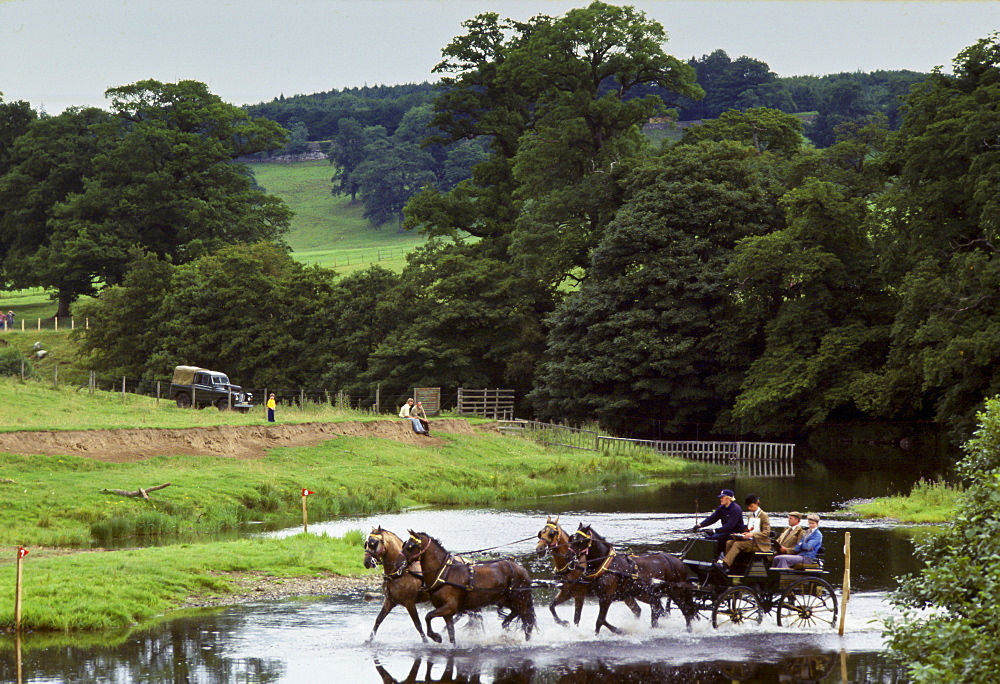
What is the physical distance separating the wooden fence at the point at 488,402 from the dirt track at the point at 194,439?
1796 centimetres

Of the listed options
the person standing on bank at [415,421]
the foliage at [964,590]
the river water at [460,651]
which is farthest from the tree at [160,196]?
the foliage at [964,590]

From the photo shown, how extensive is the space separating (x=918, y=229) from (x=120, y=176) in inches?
2438

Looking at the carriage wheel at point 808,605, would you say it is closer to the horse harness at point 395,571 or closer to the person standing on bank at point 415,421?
the horse harness at point 395,571

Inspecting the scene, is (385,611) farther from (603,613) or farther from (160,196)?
(160,196)

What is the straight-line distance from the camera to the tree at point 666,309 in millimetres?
63625

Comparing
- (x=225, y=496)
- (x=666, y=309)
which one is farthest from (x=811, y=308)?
(x=225, y=496)

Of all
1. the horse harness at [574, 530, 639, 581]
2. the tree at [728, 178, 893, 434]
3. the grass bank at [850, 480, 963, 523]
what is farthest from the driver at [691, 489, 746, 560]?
the tree at [728, 178, 893, 434]

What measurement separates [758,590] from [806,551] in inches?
48.2

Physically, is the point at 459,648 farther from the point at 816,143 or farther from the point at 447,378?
the point at 816,143

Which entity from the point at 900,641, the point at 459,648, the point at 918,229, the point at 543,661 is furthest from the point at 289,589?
the point at 918,229

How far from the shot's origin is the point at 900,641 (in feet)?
39.5

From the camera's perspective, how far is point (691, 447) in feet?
205

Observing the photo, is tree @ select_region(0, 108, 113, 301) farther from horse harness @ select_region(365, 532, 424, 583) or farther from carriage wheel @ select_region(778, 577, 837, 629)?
carriage wheel @ select_region(778, 577, 837, 629)

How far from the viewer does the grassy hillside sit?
134 metres
